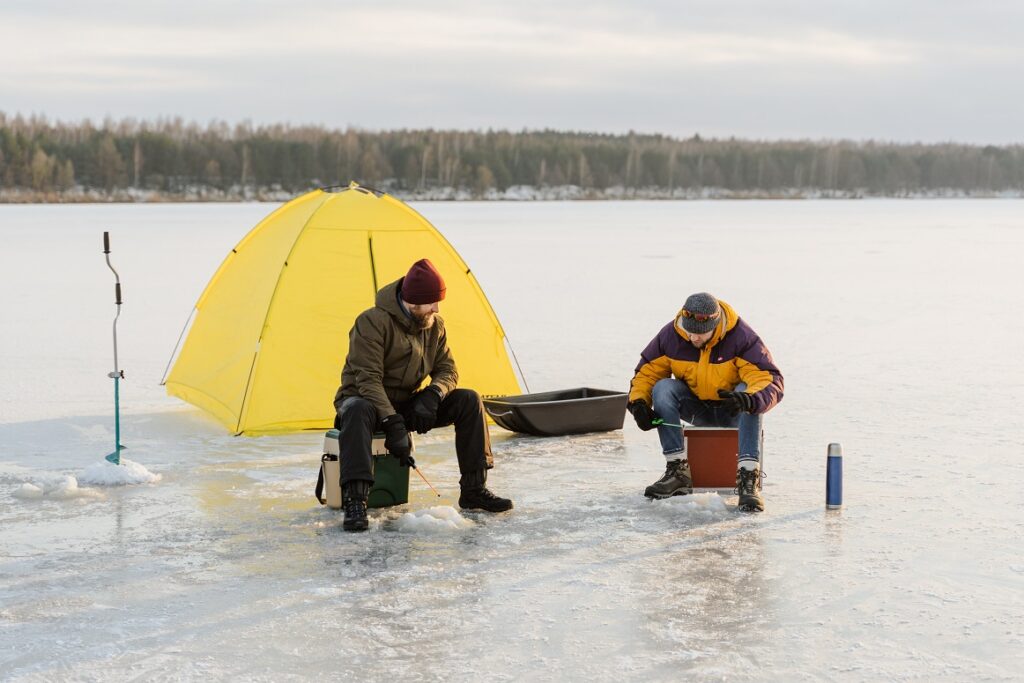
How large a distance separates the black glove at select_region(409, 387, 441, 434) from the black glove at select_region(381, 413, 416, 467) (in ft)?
0.45

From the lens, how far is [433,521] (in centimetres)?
532

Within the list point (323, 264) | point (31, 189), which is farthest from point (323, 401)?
point (31, 189)

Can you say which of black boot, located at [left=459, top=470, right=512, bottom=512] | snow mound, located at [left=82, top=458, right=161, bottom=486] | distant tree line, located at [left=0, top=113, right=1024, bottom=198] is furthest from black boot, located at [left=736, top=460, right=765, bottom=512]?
distant tree line, located at [left=0, top=113, right=1024, bottom=198]

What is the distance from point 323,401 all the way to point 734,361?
9.38 ft

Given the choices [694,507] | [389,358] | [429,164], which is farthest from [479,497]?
[429,164]

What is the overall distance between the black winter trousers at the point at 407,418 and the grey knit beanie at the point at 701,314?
3.52ft

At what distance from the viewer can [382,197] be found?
8109mm

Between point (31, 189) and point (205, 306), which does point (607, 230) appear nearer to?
point (205, 306)

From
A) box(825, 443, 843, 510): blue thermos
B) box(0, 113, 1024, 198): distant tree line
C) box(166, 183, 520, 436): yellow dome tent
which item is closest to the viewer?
box(825, 443, 843, 510): blue thermos

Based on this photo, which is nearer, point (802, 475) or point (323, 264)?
point (802, 475)

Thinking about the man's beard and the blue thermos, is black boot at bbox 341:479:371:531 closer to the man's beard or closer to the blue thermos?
the man's beard

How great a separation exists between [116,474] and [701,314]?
10.2ft

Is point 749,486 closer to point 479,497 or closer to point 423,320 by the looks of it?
point 479,497

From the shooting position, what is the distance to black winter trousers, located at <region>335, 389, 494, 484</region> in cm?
536
